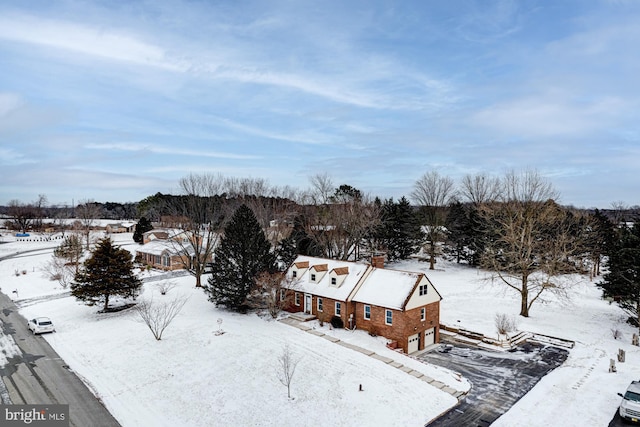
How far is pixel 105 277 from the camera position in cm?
3108

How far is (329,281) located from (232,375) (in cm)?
1228

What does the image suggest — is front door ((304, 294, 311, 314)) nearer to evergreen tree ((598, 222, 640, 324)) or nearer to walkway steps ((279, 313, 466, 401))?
walkway steps ((279, 313, 466, 401))

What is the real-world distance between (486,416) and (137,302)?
28.7m

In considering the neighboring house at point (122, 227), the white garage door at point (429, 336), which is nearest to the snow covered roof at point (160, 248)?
the white garage door at point (429, 336)

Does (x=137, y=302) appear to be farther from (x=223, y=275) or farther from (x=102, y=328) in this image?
(x=223, y=275)

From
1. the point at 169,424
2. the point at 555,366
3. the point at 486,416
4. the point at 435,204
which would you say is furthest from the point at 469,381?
the point at 435,204

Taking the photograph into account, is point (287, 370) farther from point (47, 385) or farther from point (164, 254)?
point (164, 254)

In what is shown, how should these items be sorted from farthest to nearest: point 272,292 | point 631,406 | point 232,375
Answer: point 272,292 < point 232,375 < point 631,406

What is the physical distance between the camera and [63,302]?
3475 cm

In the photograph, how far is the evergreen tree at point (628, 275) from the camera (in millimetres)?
29062

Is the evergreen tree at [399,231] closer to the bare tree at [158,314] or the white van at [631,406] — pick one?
the bare tree at [158,314]

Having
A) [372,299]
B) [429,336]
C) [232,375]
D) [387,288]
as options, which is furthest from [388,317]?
[232,375]

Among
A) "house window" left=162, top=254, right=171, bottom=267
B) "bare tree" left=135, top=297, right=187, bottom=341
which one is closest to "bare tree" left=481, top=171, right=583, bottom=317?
"bare tree" left=135, top=297, right=187, bottom=341

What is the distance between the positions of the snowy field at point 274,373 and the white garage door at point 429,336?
375cm
